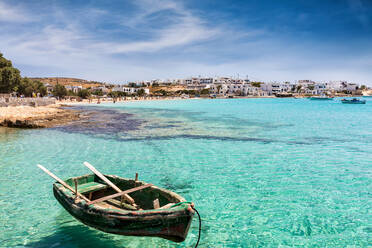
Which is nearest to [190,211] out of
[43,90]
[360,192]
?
[360,192]

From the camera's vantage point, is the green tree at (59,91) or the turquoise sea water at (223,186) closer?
the turquoise sea water at (223,186)

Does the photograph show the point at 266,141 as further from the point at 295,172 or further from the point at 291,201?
the point at 291,201

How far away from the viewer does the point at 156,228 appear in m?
5.46

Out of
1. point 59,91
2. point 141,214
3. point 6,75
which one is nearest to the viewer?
point 141,214

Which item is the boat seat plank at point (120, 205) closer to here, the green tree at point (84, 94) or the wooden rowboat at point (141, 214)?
the wooden rowboat at point (141, 214)

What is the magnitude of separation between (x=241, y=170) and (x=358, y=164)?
7245 millimetres

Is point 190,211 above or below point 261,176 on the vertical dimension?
above

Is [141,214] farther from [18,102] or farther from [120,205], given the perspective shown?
[18,102]

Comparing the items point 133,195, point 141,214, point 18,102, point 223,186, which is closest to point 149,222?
point 141,214

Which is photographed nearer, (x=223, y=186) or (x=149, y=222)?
(x=149, y=222)

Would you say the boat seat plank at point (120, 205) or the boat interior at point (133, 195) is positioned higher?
the boat interior at point (133, 195)

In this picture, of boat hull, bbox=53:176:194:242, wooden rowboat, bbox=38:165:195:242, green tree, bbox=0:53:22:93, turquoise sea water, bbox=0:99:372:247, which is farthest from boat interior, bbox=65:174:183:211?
green tree, bbox=0:53:22:93

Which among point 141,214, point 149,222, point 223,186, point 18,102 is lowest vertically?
point 223,186

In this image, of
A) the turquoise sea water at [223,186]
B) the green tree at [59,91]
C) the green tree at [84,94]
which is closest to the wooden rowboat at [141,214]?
the turquoise sea water at [223,186]
